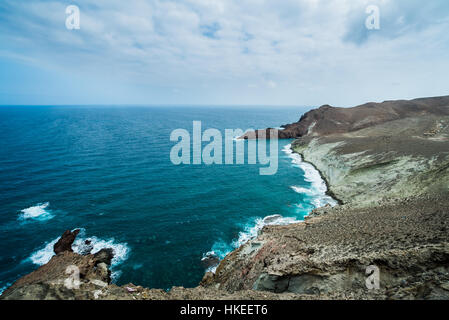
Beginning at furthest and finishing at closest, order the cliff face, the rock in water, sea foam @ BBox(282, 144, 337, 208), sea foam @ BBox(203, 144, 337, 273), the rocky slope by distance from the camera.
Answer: sea foam @ BBox(282, 144, 337, 208) < sea foam @ BBox(203, 144, 337, 273) < the rock in water < the cliff face < the rocky slope

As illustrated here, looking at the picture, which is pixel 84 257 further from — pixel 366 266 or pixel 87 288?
pixel 366 266

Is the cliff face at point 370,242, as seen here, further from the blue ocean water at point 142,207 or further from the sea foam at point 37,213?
the sea foam at point 37,213

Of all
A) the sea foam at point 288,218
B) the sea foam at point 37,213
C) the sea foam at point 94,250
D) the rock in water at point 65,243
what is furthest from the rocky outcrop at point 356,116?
the rock in water at point 65,243

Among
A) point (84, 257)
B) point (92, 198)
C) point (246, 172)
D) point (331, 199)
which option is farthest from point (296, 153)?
point (84, 257)

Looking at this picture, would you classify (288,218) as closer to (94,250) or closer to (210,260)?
(210,260)

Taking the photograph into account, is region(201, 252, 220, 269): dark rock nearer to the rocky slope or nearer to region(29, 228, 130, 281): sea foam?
the rocky slope

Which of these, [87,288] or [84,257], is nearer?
[87,288]

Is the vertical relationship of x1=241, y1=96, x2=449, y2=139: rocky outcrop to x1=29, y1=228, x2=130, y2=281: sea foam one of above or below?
above

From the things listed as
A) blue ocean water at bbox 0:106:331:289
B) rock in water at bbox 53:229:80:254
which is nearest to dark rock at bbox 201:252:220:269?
blue ocean water at bbox 0:106:331:289
